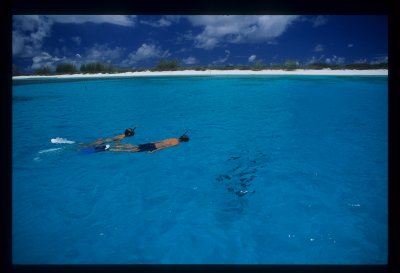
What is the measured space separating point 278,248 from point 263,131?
3960 mm

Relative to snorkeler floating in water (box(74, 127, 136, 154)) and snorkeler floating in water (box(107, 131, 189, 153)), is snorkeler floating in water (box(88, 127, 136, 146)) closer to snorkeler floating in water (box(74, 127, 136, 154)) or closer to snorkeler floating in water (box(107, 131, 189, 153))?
snorkeler floating in water (box(74, 127, 136, 154))

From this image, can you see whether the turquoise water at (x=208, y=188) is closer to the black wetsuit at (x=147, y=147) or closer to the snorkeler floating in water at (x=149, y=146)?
the snorkeler floating in water at (x=149, y=146)

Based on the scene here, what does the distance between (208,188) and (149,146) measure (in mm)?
2012

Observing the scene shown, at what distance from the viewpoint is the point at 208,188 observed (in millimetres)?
4215

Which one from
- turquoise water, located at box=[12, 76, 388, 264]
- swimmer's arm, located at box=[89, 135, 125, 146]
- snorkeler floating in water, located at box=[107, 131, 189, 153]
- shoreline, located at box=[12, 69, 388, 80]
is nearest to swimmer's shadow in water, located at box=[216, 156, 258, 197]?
turquoise water, located at box=[12, 76, 388, 264]

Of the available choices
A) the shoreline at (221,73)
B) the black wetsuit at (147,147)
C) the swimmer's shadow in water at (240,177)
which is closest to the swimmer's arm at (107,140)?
the black wetsuit at (147,147)

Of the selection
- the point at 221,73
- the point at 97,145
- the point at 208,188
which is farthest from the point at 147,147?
the point at 221,73

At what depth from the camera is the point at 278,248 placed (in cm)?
303

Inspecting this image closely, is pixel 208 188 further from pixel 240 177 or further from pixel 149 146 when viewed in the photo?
pixel 149 146

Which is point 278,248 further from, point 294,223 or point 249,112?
point 249,112

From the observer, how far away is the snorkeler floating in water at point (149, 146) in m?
5.50

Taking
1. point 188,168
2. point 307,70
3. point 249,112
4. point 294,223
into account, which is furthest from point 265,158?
point 307,70

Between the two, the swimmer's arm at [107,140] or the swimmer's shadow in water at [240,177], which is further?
the swimmer's arm at [107,140]

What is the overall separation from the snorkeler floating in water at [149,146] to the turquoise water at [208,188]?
0.52 ft
